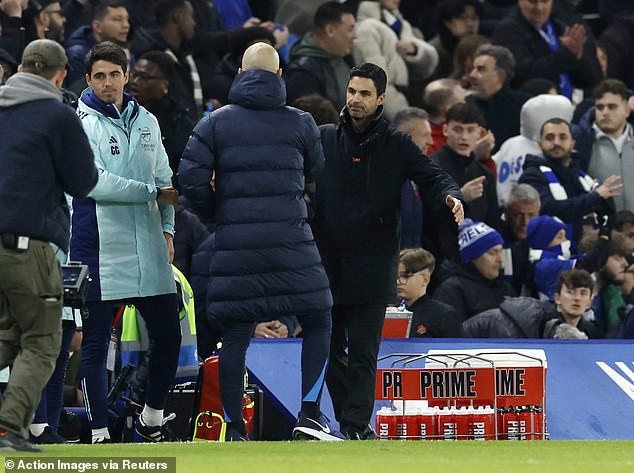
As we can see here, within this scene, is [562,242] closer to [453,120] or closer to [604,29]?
[453,120]

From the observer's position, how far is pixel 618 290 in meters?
14.6

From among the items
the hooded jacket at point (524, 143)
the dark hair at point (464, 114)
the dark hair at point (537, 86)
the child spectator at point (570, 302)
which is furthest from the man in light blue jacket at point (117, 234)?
the dark hair at point (537, 86)

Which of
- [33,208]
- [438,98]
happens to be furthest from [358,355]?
[438,98]

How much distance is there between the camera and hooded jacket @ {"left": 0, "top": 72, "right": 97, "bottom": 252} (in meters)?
8.53

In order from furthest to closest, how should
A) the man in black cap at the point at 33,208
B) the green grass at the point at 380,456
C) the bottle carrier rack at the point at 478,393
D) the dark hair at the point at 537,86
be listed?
the dark hair at the point at 537,86 → the bottle carrier rack at the point at 478,393 → the man in black cap at the point at 33,208 → the green grass at the point at 380,456

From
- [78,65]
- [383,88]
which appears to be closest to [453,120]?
[78,65]

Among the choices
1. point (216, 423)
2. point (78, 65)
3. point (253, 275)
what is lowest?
point (216, 423)

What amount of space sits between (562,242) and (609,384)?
303 cm

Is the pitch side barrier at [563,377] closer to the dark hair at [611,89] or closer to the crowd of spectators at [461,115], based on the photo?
the crowd of spectators at [461,115]

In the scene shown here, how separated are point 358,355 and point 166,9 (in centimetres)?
567

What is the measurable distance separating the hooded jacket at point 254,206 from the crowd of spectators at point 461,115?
161 centimetres

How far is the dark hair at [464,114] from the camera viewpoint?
14797 millimetres

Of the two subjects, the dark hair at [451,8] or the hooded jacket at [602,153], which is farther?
the dark hair at [451,8]

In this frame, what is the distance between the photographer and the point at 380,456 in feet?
27.8
